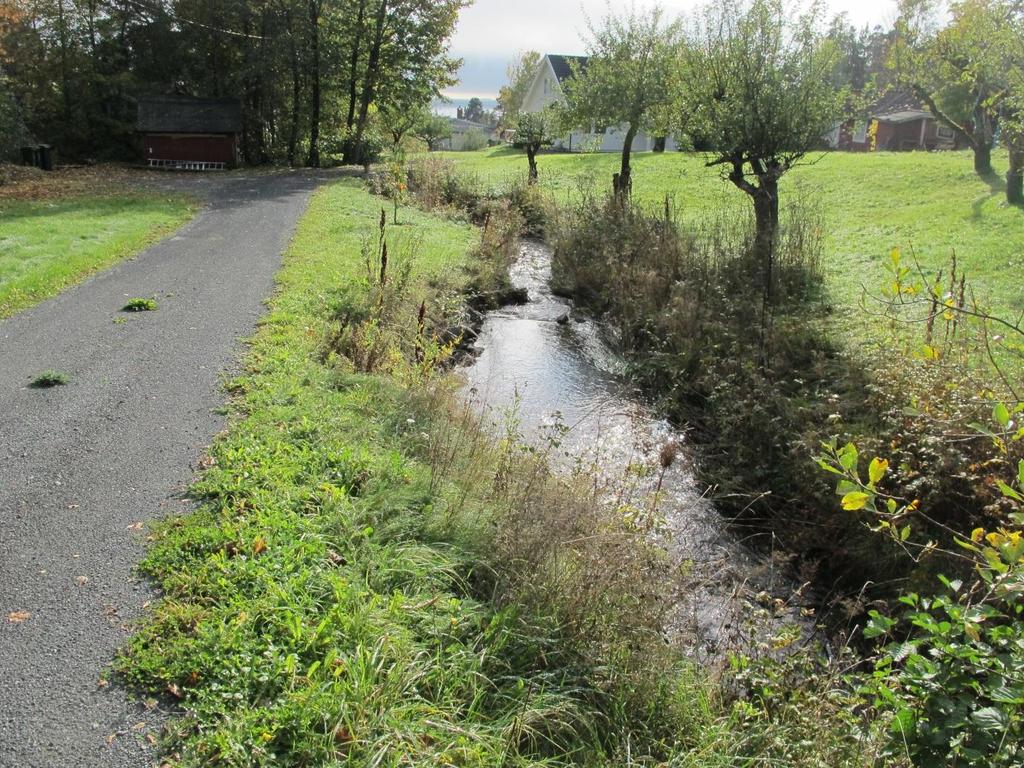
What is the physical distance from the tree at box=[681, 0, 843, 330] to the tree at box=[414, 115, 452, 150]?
1727 inches

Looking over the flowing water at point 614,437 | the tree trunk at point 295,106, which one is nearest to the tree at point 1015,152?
the flowing water at point 614,437

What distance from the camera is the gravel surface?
11.4 ft

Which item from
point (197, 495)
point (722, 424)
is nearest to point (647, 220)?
point (722, 424)

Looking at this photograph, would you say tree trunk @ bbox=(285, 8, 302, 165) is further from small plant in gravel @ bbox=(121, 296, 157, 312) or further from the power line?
small plant in gravel @ bbox=(121, 296, 157, 312)

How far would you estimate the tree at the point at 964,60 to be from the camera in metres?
16.9

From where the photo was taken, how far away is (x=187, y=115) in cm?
3200

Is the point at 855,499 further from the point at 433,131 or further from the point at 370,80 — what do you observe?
the point at 433,131

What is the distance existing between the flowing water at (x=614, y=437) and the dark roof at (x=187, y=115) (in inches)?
864

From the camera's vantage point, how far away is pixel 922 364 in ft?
23.7

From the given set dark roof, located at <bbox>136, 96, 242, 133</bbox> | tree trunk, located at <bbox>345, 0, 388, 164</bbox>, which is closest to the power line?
dark roof, located at <bbox>136, 96, 242, 133</bbox>

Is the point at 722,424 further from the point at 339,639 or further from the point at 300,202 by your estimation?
the point at 300,202

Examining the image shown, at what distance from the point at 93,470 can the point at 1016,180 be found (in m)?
20.5

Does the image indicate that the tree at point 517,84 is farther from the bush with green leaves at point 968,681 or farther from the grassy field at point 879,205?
the bush with green leaves at point 968,681

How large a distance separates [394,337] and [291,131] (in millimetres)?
30848
